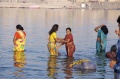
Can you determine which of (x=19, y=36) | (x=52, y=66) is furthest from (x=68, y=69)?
(x=19, y=36)

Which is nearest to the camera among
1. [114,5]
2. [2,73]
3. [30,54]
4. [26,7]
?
[2,73]

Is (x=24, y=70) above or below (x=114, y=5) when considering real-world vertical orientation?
below

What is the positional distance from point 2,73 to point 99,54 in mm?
6427

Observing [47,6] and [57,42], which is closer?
[57,42]

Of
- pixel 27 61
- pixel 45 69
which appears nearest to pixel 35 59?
pixel 27 61

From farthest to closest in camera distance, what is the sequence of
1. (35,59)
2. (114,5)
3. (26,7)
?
(114,5), (26,7), (35,59)

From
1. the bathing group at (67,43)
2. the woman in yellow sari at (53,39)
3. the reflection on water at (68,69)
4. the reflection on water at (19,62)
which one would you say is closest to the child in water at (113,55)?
the bathing group at (67,43)

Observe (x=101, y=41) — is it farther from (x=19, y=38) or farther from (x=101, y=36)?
(x=19, y=38)

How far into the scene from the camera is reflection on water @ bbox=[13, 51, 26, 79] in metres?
15.7

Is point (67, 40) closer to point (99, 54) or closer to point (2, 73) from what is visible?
point (99, 54)

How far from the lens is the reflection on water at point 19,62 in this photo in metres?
15.7

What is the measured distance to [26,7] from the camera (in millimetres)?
128875

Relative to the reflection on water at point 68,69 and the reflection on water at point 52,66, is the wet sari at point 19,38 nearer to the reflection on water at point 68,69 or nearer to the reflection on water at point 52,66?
the reflection on water at point 52,66

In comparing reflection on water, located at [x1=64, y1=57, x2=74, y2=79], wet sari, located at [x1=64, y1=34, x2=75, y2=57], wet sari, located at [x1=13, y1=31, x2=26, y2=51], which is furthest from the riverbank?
reflection on water, located at [x1=64, y1=57, x2=74, y2=79]
